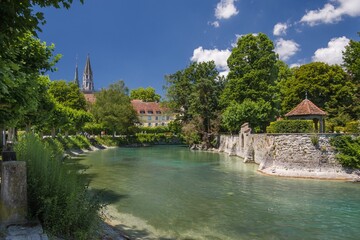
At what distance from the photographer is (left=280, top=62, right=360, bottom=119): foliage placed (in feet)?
126

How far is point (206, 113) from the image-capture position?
51906mm

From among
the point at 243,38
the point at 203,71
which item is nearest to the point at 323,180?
the point at 243,38

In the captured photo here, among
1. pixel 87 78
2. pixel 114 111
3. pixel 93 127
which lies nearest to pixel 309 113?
pixel 114 111

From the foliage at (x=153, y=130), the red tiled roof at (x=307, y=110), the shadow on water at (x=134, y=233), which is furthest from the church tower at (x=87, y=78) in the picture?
the shadow on water at (x=134, y=233)

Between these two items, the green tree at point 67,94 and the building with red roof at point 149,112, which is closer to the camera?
the green tree at point 67,94

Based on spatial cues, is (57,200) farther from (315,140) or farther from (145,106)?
(145,106)

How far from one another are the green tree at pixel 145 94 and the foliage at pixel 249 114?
229 feet

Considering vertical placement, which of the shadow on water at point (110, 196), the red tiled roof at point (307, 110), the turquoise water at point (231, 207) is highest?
the red tiled roof at point (307, 110)

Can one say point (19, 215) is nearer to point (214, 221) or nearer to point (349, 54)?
point (214, 221)

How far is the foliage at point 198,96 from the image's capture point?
169 feet

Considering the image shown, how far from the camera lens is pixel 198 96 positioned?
169 ft

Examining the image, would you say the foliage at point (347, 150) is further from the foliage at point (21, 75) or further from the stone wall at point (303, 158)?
the foliage at point (21, 75)

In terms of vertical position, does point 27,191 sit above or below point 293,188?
above

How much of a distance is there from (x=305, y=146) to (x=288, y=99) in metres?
22.0
